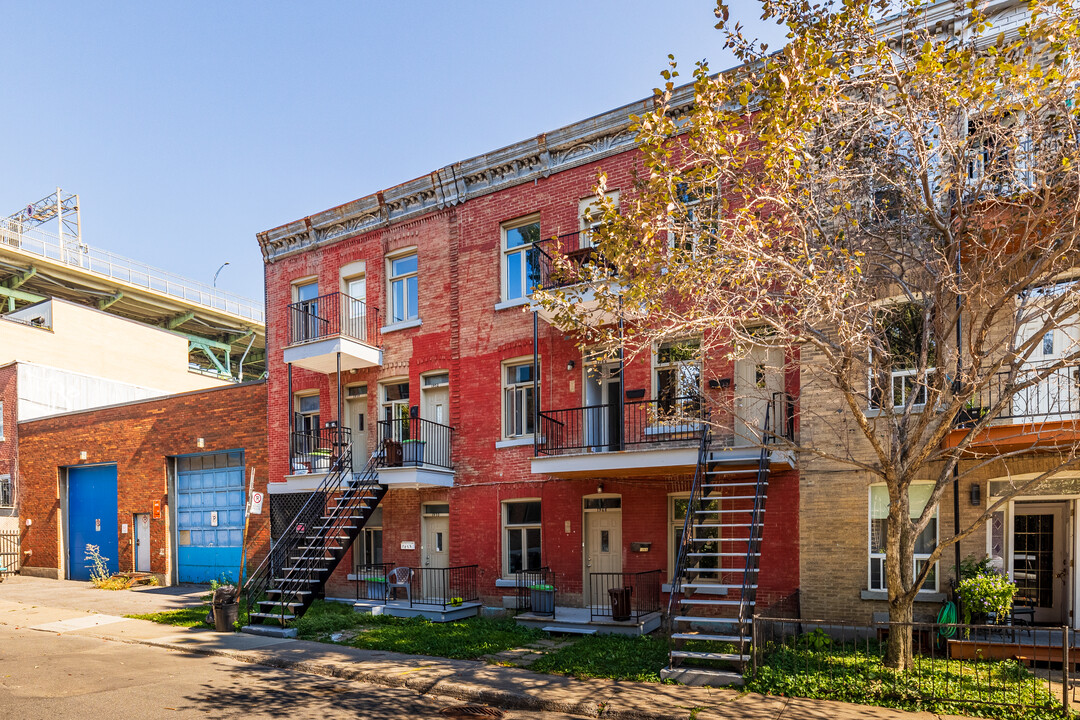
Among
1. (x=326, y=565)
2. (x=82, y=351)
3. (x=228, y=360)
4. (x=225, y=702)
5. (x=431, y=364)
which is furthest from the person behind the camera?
(x=228, y=360)

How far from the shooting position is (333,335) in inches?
705

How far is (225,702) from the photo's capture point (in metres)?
9.66

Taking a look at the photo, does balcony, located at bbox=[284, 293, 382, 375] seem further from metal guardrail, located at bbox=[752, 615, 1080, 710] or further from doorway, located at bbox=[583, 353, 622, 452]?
metal guardrail, located at bbox=[752, 615, 1080, 710]

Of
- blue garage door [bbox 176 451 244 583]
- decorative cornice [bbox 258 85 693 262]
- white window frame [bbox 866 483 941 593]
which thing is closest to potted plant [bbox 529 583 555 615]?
white window frame [bbox 866 483 941 593]

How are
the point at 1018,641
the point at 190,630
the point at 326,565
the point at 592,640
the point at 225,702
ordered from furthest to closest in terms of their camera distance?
the point at 326,565, the point at 190,630, the point at 592,640, the point at 1018,641, the point at 225,702

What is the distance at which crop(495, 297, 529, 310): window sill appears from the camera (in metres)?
16.7

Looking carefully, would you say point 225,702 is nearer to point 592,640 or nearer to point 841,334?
point 592,640

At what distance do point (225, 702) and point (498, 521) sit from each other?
771 cm

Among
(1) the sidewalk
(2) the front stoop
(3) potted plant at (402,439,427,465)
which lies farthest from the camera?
(3) potted plant at (402,439,427,465)

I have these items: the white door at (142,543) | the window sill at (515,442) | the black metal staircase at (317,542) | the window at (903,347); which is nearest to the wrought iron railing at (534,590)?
the window sill at (515,442)

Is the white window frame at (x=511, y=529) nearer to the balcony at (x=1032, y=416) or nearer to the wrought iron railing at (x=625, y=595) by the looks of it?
the wrought iron railing at (x=625, y=595)

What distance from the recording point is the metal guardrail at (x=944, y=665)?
8812 mm

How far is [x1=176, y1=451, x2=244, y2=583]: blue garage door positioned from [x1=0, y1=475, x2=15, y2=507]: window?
28.0ft

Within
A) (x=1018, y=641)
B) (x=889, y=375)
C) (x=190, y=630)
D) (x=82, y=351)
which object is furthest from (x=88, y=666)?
(x=82, y=351)
